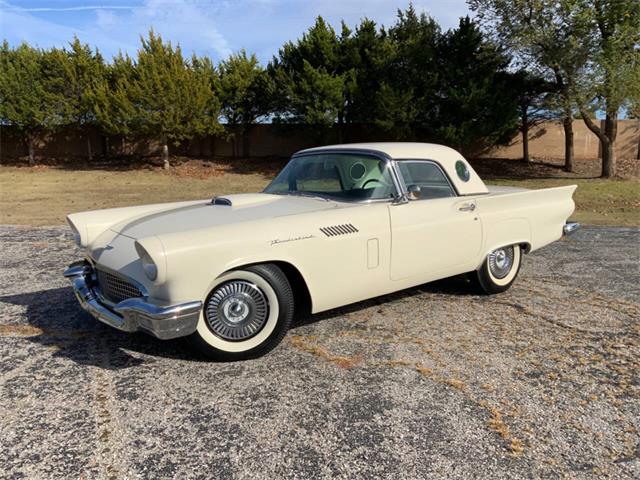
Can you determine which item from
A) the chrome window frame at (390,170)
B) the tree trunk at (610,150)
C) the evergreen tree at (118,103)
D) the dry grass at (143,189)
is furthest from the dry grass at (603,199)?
the evergreen tree at (118,103)

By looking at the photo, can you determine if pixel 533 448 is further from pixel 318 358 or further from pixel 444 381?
pixel 318 358

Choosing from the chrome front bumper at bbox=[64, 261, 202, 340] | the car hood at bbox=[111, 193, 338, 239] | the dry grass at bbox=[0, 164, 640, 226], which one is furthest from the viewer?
the dry grass at bbox=[0, 164, 640, 226]

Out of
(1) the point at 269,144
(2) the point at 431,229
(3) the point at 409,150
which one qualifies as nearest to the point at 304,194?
(3) the point at 409,150

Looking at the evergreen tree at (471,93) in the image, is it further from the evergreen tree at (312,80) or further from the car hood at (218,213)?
the car hood at (218,213)

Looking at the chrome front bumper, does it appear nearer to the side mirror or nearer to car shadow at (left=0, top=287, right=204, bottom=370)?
car shadow at (left=0, top=287, right=204, bottom=370)

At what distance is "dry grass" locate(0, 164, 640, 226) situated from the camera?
1187 cm

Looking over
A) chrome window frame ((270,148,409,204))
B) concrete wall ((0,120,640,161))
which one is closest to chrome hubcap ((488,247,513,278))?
chrome window frame ((270,148,409,204))

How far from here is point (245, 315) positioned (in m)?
3.46

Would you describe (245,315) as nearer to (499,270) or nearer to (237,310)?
(237,310)

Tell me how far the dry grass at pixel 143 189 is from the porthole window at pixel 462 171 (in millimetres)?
6415

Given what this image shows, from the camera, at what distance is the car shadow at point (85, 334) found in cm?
359

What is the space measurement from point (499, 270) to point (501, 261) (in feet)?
0.31

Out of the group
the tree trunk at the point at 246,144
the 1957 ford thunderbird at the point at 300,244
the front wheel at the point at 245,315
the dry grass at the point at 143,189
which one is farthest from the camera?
the tree trunk at the point at 246,144

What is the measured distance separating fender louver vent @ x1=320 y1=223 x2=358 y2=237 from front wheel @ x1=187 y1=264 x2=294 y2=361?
45cm
